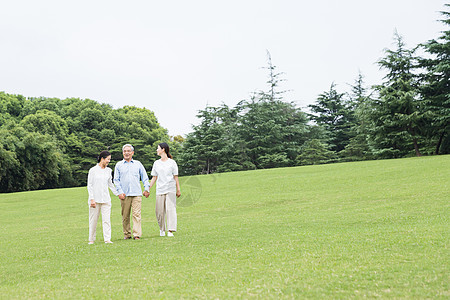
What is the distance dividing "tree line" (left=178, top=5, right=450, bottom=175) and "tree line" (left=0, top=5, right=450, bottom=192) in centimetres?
14

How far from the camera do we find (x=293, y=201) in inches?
829

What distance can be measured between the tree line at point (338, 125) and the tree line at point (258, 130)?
5.3 inches

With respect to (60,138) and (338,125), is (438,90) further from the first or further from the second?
(60,138)

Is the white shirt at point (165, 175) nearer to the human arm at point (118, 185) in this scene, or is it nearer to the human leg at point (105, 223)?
the human arm at point (118, 185)

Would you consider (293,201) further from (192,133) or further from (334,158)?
(192,133)

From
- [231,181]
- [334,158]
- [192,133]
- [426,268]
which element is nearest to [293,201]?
[231,181]

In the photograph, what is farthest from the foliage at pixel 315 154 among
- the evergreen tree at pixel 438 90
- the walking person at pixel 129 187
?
the walking person at pixel 129 187

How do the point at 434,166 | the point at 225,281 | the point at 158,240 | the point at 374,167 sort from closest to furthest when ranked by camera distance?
the point at 225,281 → the point at 158,240 → the point at 434,166 → the point at 374,167

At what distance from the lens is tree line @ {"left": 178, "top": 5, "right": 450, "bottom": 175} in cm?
4575

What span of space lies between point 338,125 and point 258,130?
14.1 m

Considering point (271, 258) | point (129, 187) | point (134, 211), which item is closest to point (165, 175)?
point (129, 187)

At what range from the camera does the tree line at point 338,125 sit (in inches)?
1801

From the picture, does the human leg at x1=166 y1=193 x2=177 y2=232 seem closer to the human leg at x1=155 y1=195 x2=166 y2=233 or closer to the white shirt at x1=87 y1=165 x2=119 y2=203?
the human leg at x1=155 y1=195 x2=166 y2=233

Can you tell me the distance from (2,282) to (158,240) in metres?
4.30
